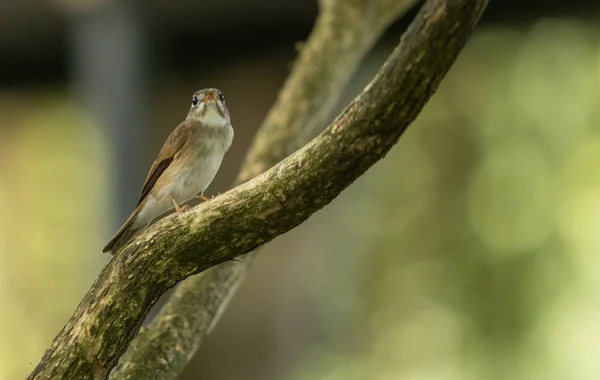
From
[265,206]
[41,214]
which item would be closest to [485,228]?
[41,214]

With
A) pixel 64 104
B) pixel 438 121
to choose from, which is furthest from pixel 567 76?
pixel 64 104

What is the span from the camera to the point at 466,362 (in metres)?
6.41

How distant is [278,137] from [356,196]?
11.8ft

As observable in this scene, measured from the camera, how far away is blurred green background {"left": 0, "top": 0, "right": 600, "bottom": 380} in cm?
619

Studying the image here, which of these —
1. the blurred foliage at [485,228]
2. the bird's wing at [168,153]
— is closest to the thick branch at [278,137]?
the bird's wing at [168,153]

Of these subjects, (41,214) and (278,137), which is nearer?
(278,137)

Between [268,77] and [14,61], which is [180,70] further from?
[14,61]

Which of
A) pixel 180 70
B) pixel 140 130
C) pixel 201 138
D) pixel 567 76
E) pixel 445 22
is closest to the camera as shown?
pixel 445 22

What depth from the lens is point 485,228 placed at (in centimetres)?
677

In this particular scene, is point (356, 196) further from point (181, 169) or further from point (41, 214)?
point (181, 169)

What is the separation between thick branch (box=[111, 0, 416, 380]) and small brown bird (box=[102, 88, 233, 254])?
39 cm

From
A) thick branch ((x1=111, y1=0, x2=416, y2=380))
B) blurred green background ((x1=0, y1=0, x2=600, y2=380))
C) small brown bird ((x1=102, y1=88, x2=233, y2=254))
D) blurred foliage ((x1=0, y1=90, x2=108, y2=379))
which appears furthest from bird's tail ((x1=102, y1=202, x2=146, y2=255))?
blurred foliage ((x1=0, y1=90, x2=108, y2=379))

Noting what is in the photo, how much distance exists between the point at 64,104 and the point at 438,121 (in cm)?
346

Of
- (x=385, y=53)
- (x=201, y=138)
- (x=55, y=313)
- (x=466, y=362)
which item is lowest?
(x=201, y=138)
